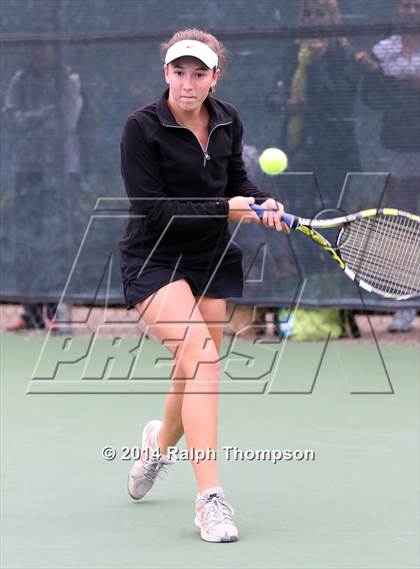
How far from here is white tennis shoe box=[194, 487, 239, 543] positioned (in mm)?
3266

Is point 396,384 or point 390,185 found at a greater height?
point 390,185

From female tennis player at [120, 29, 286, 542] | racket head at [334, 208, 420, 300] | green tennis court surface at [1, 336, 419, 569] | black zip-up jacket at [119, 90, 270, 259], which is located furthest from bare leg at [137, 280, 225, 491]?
racket head at [334, 208, 420, 300]

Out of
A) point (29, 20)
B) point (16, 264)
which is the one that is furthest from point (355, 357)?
point (29, 20)

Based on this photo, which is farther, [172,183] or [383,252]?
[383,252]

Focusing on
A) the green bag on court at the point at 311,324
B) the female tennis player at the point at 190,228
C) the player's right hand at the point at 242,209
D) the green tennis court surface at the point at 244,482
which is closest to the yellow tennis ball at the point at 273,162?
the green tennis court surface at the point at 244,482

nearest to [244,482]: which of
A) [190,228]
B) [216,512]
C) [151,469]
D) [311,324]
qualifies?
[151,469]

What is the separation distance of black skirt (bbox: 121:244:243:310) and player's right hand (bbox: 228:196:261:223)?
6.7 inches

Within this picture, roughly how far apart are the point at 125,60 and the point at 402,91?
144 centimetres

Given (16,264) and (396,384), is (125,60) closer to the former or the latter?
(16,264)

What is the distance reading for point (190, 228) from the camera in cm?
343

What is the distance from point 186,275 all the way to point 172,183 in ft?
0.82

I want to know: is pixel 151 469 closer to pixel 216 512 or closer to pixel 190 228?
pixel 216 512

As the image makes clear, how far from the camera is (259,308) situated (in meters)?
6.68

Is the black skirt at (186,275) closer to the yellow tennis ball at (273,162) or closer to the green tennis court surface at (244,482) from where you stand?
the green tennis court surface at (244,482)
